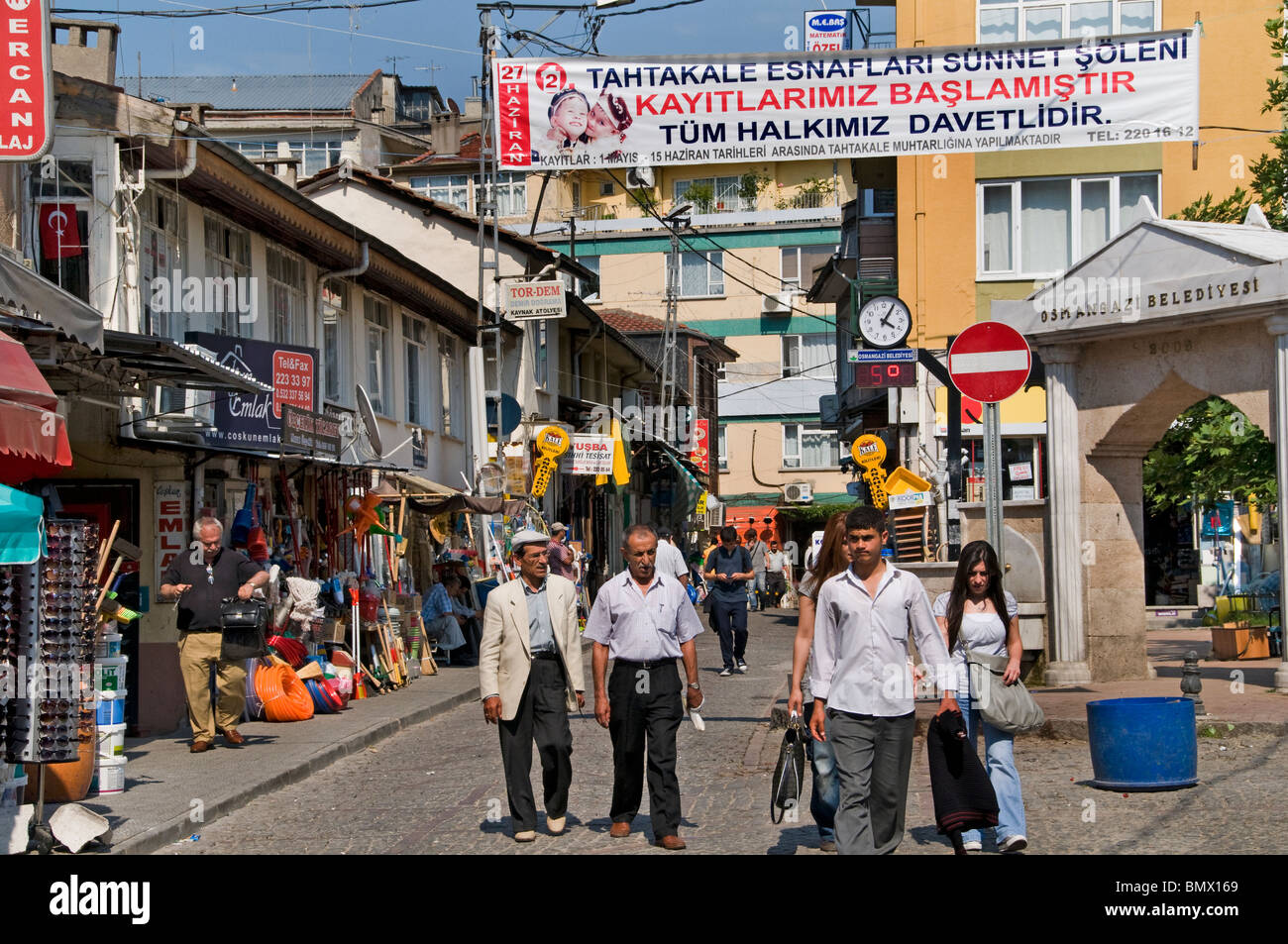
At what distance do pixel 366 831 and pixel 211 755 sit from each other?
3875 millimetres

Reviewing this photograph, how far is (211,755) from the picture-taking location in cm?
1333

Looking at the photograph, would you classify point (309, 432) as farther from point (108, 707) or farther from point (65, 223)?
point (108, 707)

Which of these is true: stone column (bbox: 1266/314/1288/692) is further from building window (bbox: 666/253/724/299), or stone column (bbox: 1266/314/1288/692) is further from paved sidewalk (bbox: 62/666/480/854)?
building window (bbox: 666/253/724/299)

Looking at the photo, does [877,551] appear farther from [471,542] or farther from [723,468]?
[723,468]

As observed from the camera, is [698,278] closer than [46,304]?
No

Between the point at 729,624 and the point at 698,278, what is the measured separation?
39968 mm

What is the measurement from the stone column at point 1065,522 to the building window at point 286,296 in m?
9.37

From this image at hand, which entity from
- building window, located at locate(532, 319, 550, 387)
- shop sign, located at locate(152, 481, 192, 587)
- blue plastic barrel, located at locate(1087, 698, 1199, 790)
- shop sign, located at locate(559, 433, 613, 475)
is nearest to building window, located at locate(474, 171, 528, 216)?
building window, located at locate(532, 319, 550, 387)

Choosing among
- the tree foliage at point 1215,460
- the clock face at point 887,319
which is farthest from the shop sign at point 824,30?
the tree foliage at point 1215,460

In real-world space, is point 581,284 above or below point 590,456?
above

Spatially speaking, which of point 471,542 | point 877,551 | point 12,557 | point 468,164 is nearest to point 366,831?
point 12,557

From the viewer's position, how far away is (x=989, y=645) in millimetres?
8586

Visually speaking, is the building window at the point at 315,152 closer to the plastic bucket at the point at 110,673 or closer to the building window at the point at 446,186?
the building window at the point at 446,186

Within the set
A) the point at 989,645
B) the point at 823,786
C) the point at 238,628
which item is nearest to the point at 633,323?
the point at 238,628
